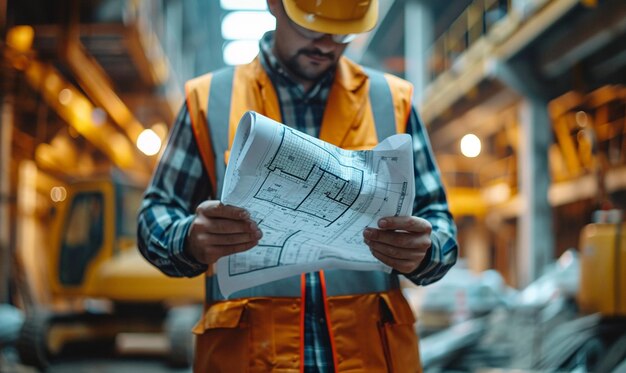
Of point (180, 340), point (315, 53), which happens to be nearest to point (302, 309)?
point (315, 53)

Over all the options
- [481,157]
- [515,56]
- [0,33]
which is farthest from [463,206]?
[0,33]

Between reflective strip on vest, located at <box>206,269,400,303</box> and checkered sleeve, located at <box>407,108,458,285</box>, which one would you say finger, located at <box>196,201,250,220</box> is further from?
checkered sleeve, located at <box>407,108,458,285</box>

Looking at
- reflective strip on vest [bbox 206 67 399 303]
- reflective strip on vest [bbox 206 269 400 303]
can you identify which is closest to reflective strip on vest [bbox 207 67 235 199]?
reflective strip on vest [bbox 206 67 399 303]

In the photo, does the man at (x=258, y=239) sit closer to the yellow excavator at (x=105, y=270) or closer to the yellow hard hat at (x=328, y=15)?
the yellow hard hat at (x=328, y=15)

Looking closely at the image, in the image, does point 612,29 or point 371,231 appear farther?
point 612,29

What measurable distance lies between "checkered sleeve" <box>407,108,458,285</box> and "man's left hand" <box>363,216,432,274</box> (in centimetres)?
13

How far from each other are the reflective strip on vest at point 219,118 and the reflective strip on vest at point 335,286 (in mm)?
235

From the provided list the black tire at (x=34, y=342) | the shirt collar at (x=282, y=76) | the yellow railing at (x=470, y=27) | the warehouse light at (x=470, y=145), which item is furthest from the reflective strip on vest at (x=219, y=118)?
the warehouse light at (x=470, y=145)

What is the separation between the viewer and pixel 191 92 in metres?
1.93

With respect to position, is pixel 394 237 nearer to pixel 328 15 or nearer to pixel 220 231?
pixel 220 231

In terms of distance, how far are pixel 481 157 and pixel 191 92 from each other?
20.9 meters

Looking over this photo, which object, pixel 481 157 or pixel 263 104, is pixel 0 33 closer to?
pixel 263 104

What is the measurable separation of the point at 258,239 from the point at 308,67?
548 millimetres

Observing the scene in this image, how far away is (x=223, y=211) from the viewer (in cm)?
149
